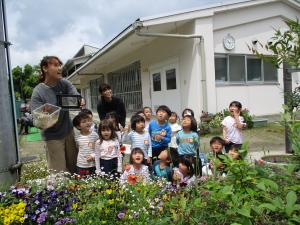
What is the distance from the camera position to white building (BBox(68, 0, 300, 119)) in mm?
10336

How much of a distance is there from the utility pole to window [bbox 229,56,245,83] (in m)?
9.13

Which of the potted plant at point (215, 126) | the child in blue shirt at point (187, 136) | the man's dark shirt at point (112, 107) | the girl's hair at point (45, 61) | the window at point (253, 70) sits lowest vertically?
the potted plant at point (215, 126)

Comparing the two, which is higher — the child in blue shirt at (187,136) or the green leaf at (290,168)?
the green leaf at (290,168)

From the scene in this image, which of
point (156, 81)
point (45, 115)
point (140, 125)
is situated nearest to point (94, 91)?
point (156, 81)

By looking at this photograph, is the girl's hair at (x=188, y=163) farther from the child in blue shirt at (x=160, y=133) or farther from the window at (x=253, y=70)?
the window at (x=253, y=70)

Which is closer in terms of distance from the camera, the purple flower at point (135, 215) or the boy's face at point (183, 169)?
the purple flower at point (135, 215)

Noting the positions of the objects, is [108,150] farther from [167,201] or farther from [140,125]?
[167,201]

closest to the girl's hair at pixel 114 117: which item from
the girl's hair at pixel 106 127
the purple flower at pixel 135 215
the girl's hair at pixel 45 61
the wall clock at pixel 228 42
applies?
the girl's hair at pixel 106 127

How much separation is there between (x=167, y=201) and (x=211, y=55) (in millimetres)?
8661

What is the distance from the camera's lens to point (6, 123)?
11.2 ft

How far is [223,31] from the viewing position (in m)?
11.3

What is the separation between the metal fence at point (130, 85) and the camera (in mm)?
15828

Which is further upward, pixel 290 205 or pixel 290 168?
pixel 290 168

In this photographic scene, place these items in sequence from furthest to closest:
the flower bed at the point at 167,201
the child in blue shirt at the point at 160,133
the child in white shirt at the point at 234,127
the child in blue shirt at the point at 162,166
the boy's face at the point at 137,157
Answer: the child in white shirt at the point at 234,127 → the child in blue shirt at the point at 160,133 → the boy's face at the point at 137,157 → the child in blue shirt at the point at 162,166 → the flower bed at the point at 167,201
